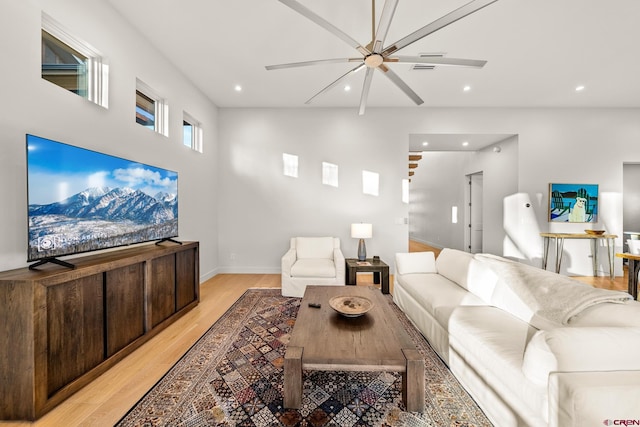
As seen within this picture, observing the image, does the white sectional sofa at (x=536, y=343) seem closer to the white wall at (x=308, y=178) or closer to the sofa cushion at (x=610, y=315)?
the sofa cushion at (x=610, y=315)

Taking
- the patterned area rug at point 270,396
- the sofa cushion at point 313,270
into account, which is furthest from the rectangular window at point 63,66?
the sofa cushion at point 313,270

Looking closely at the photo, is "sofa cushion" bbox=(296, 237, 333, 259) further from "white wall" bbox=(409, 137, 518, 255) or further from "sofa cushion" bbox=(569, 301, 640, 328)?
"white wall" bbox=(409, 137, 518, 255)

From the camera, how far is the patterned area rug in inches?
60.7

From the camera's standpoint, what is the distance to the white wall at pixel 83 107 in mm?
1741

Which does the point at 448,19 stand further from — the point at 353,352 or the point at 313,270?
the point at 313,270

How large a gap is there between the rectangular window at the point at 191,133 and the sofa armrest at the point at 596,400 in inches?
178

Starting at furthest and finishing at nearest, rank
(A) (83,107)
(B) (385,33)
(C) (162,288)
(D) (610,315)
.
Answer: (C) (162,288), (A) (83,107), (B) (385,33), (D) (610,315)

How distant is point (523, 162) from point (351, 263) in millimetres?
3869

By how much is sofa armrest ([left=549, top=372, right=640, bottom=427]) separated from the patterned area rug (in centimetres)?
60

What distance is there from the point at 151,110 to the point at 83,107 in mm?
1104

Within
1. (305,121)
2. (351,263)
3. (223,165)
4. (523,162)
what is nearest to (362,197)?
(351,263)

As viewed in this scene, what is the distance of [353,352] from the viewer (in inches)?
61.9

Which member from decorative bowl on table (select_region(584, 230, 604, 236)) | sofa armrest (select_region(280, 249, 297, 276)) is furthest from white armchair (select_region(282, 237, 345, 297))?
decorative bowl on table (select_region(584, 230, 604, 236))

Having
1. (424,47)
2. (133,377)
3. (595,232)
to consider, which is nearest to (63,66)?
(133,377)
